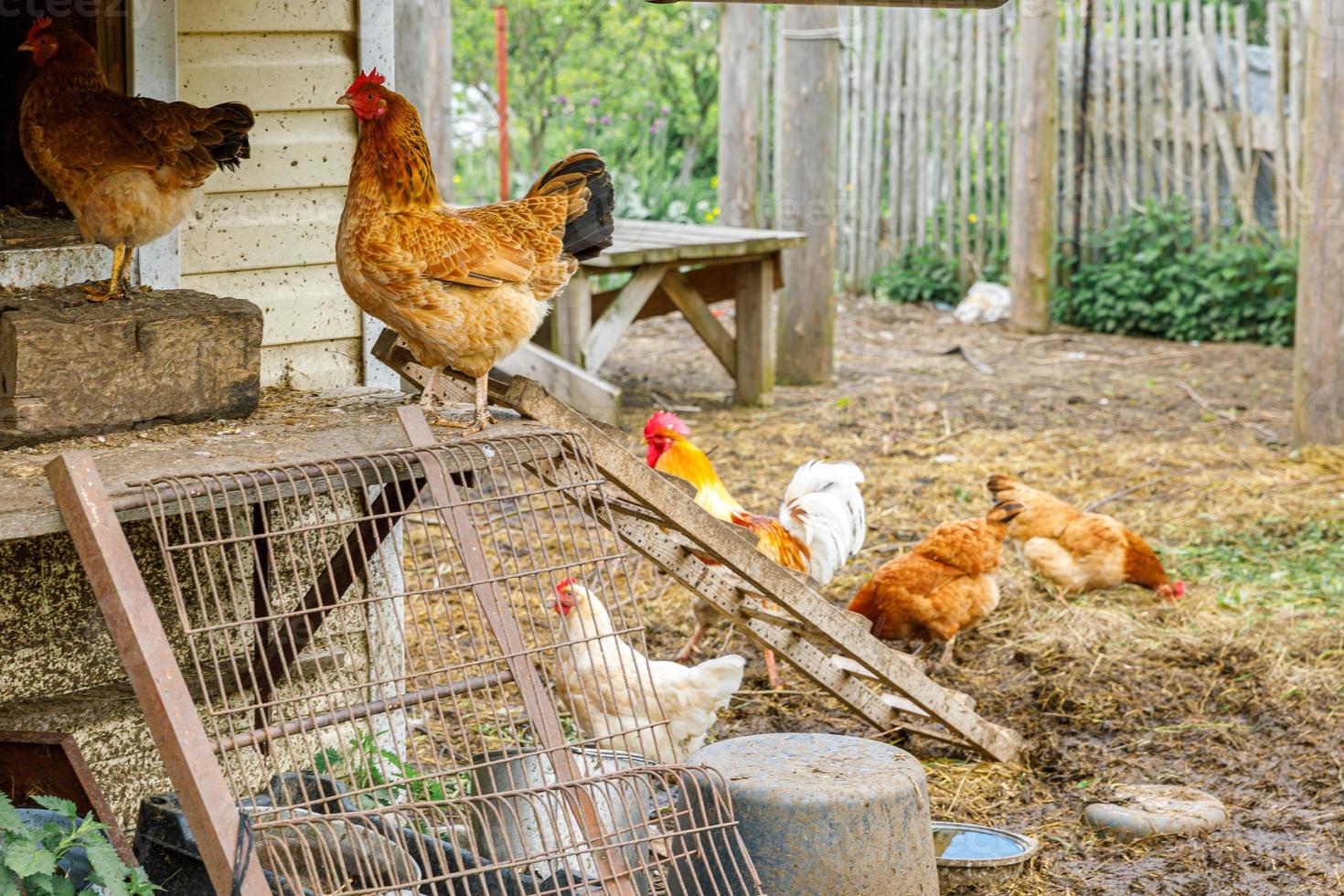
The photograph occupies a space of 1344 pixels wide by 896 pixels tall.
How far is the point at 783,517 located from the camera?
191 inches

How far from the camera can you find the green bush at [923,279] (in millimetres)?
11695

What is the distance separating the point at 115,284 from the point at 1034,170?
822 centimetres

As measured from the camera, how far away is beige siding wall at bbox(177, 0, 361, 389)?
3.66 meters

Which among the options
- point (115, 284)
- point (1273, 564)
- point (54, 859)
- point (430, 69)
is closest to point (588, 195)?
point (115, 284)

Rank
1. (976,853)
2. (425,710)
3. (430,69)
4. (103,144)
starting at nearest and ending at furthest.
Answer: (425,710), (103,144), (976,853), (430,69)

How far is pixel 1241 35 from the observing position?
10.2 metres

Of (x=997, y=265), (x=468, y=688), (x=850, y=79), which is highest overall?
(x=850, y=79)

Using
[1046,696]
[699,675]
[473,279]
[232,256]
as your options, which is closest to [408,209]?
[473,279]

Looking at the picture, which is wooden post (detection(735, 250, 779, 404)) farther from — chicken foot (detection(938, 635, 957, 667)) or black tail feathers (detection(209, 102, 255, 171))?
black tail feathers (detection(209, 102, 255, 171))

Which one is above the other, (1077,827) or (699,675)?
(699,675)

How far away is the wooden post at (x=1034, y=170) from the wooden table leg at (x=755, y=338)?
2947 mm

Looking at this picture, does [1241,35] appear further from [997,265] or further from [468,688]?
[468,688]

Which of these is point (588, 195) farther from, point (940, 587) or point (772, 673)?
point (940, 587)

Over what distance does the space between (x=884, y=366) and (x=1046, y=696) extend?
5257mm
